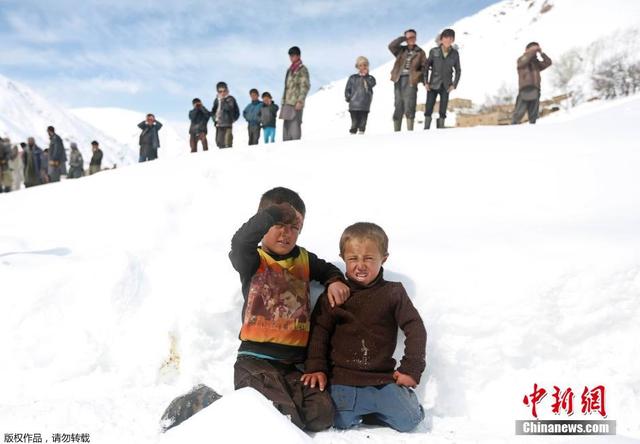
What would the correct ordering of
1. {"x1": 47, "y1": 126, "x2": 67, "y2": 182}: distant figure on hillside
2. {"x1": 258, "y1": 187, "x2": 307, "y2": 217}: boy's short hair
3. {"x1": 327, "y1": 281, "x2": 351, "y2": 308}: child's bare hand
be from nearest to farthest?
{"x1": 327, "y1": 281, "x2": 351, "y2": 308}: child's bare hand, {"x1": 258, "y1": 187, "x2": 307, "y2": 217}: boy's short hair, {"x1": 47, "y1": 126, "x2": 67, "y2": 182}: distant figure on hillside

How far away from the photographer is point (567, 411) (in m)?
2.07

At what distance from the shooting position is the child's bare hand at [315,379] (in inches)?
79.9

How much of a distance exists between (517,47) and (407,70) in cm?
3645

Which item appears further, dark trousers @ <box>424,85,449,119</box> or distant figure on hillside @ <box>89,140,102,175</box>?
distant figure on hillside @ <box>89,140,102,175</box>

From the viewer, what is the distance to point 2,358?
2.36m

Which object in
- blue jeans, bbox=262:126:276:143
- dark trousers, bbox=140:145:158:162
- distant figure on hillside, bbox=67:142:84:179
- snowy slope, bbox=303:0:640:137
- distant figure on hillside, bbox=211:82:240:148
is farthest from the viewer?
snowy slope, bbox=303:0:640:137

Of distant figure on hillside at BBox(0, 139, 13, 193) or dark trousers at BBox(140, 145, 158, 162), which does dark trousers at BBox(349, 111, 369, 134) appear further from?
distant figure on hillside at BBox(0, 139, 13, 193)

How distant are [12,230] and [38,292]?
140 centimetres

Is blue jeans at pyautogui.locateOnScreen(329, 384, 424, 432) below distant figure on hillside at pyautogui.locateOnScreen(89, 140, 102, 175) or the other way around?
below

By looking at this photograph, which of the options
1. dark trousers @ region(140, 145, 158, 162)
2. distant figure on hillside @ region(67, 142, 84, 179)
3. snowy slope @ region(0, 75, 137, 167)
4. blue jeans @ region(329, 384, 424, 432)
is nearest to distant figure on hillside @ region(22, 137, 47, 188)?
distant figure on hillside @ region(67, 142, 84, 179)

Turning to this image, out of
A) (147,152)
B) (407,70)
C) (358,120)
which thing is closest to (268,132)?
(358,120)

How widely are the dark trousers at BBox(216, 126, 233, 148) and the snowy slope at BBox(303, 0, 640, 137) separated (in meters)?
12.7

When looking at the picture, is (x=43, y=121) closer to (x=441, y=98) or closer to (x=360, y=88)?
(x=360, y=88)

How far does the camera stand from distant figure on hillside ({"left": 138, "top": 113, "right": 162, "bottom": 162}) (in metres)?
8.56
